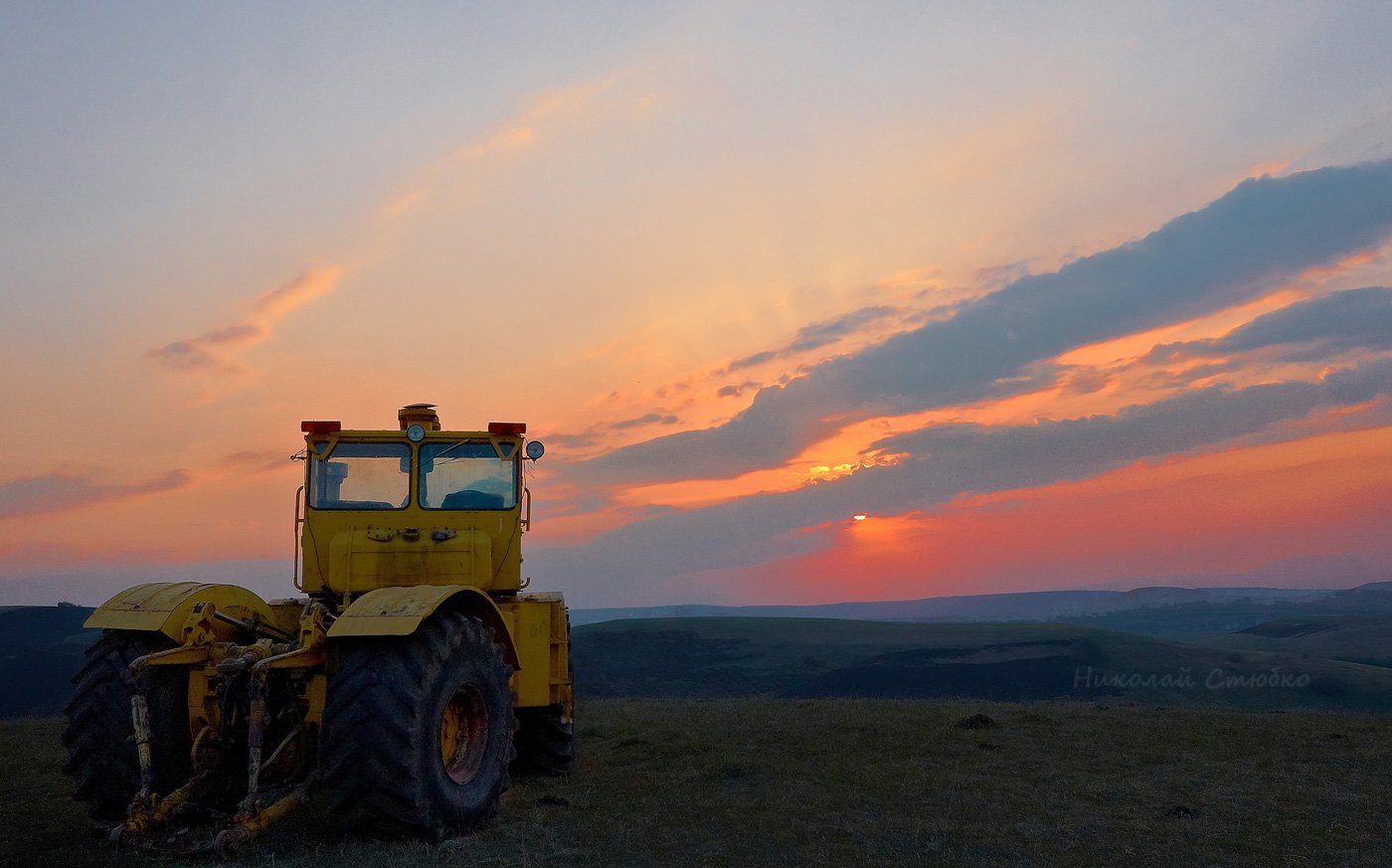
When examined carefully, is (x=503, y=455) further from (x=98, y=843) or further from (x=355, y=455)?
(x=98, y=843)

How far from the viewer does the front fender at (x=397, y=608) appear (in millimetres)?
7086

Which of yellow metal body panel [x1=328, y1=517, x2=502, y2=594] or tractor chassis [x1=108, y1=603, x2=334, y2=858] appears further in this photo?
yellow metal body panel [x1=328, y1=517, x2=502, y2=594]

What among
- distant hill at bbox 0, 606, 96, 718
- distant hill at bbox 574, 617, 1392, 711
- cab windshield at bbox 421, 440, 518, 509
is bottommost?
distant hill at bbox 574, 617, 1392, 711

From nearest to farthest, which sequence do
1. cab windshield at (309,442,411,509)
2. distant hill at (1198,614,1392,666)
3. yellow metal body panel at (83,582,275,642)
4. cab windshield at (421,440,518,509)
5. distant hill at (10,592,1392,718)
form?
yellow metal body panel at (83,582,275,642) → cab windshield at (309,442,411,509) → cab windshield at (421,440,518,509) → distant hill at (10,592,1392,718) → distant hill at (1198,614,1392,666)

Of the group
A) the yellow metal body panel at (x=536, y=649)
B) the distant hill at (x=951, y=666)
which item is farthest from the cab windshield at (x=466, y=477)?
the distant hill at (x=951, y=666)

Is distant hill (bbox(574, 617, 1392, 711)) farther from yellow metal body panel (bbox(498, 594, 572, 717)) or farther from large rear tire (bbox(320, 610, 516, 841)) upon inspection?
large rear tire (bbox(320, 610, 516, 841))

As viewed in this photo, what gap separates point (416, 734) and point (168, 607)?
287 centimetres

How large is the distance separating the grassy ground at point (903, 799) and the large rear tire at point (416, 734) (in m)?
0.26

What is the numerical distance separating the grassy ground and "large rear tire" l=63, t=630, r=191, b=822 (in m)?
0.43

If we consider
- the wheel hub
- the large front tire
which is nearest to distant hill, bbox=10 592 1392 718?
the large front tire

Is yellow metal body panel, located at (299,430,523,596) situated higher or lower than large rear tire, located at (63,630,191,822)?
higher

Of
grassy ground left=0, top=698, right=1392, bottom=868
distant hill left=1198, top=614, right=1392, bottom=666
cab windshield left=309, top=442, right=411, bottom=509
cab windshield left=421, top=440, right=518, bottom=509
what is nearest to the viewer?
grassy ground left=0, top=698, right=1392, bottom=868

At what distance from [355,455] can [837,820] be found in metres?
6.05

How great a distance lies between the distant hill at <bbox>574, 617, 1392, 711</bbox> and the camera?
44375 millimetres
